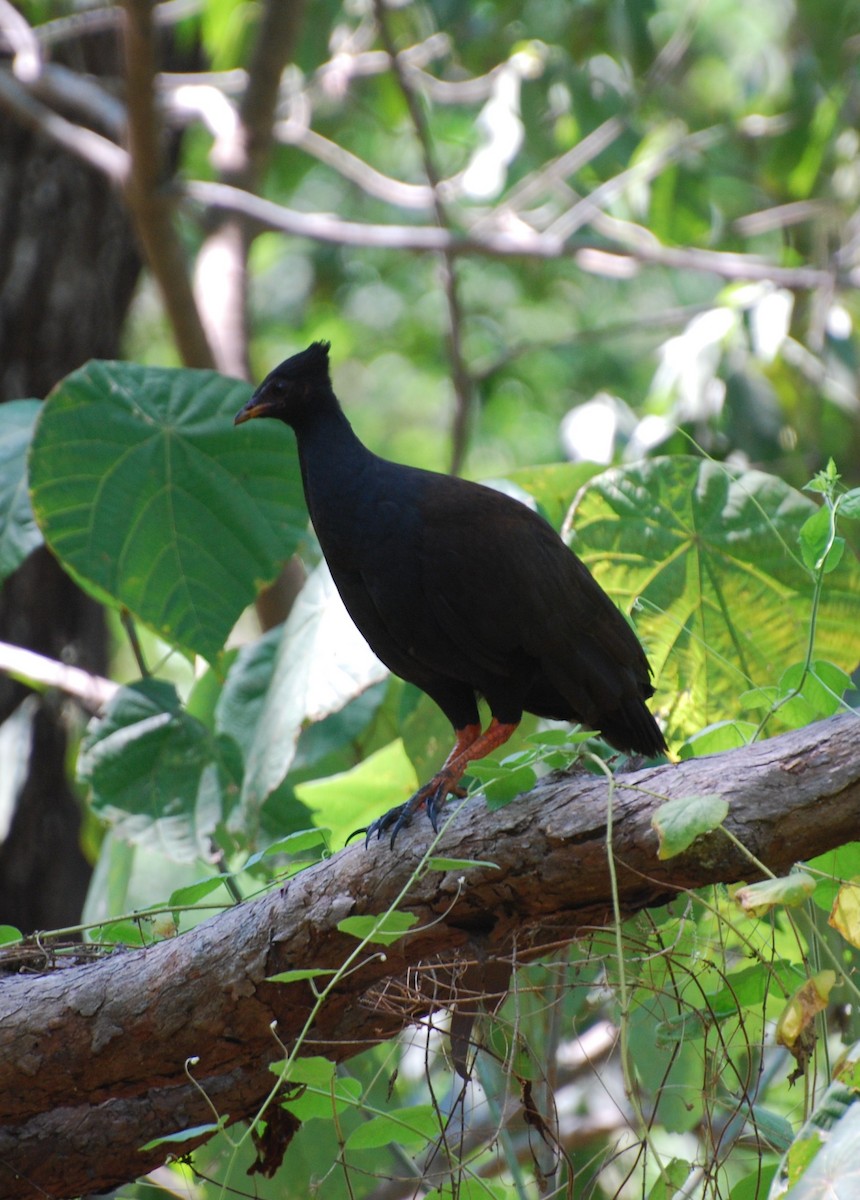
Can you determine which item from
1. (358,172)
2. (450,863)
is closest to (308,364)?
(450,863)

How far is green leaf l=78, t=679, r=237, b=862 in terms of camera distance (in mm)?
3879

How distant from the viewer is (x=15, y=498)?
392 centimetres

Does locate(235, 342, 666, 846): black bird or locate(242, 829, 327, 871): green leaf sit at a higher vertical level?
locate(235, 342, 666, 846): black bird

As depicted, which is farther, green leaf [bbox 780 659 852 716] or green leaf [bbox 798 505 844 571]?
green leaf [bbox 780 659 852 716]

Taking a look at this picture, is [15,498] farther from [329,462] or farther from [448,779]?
[448,779]

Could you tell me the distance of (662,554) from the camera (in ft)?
11.1

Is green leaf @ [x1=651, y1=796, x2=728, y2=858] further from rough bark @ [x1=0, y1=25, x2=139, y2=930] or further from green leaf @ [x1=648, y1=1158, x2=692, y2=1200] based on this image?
rough bark @ [x1=0, y1=25, x2=139, y2=930]

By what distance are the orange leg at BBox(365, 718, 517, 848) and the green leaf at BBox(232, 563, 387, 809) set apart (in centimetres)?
32

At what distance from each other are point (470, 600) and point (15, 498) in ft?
5.51

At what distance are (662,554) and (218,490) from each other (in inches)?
53.6

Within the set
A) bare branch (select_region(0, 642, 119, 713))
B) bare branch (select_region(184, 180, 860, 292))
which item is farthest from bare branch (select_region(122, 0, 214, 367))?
bare branch (select_region(0, 642, 119, 713))

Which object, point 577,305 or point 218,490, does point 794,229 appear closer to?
point 577,305

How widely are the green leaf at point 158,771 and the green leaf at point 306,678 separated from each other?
39 cm

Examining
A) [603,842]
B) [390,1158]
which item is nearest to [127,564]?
[390,1158]
